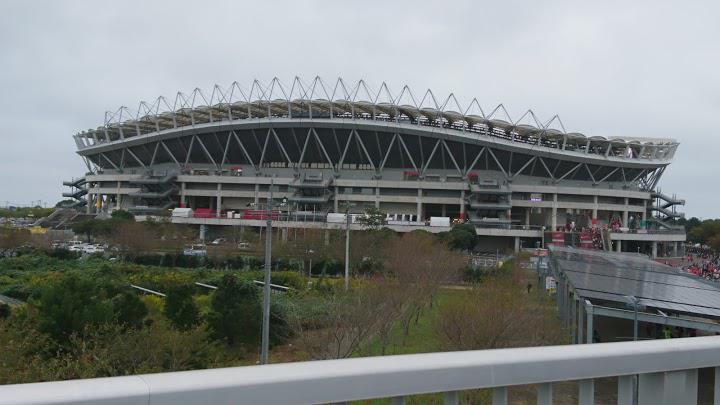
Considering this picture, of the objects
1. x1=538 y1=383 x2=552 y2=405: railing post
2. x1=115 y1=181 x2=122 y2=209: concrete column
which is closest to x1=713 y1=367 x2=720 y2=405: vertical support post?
x1=538 y1=383 x2=552 y2=405: railing post

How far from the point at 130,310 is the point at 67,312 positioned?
278cm

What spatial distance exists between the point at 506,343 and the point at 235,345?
41.2ft

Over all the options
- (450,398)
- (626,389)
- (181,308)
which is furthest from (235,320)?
(450,398)

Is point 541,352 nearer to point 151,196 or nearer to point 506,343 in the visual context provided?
point 506,343

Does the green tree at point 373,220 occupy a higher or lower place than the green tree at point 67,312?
higher

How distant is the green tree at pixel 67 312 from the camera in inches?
820

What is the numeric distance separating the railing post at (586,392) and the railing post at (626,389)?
0.18 m

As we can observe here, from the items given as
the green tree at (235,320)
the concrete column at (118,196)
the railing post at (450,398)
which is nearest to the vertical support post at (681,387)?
the railing post at (450,398)

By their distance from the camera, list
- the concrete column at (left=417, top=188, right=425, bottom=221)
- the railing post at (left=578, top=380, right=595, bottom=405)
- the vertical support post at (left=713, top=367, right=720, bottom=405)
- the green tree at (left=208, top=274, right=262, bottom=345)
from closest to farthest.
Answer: the railing post at (left=578, top=380, right=595, bottom=405) < the vertical support post at (left=713, top=367, right=720, bottom=405) < the green tree at (left=208, top=274, right=262, bottom=345) < the concrete column at (left=417, top=188, right=425, bottom=221)

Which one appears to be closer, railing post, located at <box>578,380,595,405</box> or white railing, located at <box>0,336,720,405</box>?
white railing, located at <box>0,336,720,405</box>

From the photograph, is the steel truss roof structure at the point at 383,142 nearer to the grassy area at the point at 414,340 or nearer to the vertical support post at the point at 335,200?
the vertical support post at the point at 335,200

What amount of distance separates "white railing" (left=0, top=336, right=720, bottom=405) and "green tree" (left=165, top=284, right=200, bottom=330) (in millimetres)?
23186

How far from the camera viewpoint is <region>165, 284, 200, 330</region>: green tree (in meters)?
25.0

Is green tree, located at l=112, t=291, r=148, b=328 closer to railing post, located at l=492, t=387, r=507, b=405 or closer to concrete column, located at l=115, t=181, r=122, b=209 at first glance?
railing post, located at l=492, t=387, r=507, b=405
